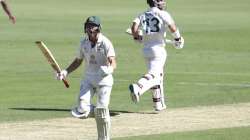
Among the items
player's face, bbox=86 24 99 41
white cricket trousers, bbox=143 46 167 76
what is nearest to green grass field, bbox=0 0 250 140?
white cricket trousers, bbox=143 46 167 76

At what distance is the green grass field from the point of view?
1822 centimetres

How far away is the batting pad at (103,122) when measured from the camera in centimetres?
1305

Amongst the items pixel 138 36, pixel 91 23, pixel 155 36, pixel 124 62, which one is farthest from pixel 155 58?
pixel 124 62

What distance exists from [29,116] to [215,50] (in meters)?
16.3

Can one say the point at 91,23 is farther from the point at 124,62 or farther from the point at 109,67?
the point at 124,62

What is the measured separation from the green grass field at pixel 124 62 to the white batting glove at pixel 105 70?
4.41 ft

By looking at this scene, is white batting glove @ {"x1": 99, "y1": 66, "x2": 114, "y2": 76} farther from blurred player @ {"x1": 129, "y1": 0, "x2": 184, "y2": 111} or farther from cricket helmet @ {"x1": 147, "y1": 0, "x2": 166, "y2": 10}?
cricket helmet @ {"x1": 147, "y1": 0, "x2": 166, "y2": 10}

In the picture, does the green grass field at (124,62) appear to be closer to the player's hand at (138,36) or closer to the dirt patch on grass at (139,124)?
the dirt patch on grass at (139,124)

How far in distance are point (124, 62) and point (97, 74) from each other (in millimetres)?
14320

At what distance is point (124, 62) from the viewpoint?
2767 cm

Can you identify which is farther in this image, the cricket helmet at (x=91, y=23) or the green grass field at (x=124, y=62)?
the green grass field at (x=124, y=62)

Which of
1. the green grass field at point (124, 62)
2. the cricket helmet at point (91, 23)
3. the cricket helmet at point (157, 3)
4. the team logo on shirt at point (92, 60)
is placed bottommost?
the green grass field at point (124, 62)

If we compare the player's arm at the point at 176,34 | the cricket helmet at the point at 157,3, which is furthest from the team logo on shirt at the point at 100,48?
the cricket helmet at the point at 157,3

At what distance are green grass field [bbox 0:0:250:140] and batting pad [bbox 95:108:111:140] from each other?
1125 mm
